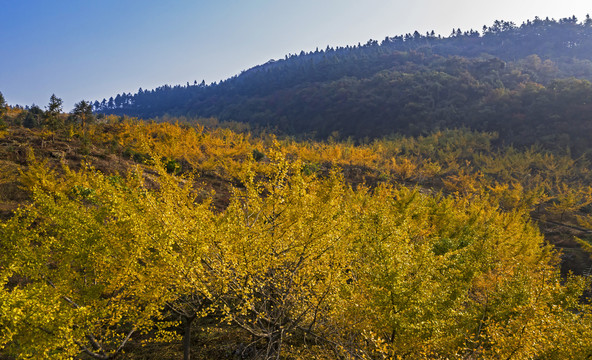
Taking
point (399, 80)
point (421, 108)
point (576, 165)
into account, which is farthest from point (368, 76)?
point (576, 165)

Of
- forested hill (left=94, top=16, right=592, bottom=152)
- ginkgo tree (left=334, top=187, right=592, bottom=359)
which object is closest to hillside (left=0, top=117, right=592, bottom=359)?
ginkgo tree (left=334, top=187, right=592, bottom=359)

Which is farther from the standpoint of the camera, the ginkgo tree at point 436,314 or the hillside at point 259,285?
the hillside at point 259,285

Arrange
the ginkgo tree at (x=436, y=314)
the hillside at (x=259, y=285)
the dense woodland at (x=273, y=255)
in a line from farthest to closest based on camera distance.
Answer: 1. the dense woodland at (x=273, y=255)
2. the hillside at (x=259, y=285)
3. the ginkgo tree at (x=436, y=314)

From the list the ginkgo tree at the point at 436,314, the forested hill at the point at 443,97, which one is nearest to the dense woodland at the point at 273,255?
the ginkgo tree at the point at 436,314

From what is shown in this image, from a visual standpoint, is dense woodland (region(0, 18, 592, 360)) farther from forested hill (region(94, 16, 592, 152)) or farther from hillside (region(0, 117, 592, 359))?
forested hill (region(94, 16, 592, 152))

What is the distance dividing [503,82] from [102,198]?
152709mm

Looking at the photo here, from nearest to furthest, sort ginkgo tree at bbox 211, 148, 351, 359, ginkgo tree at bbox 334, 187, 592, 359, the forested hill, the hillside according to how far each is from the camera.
→ ginkgo tree at bbox 334, 187, 592, 359 < the hillside < ginkgo tree at bbox 211, 148, 351, 359 < the forested hill

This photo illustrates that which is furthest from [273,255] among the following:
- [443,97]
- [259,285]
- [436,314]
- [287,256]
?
[443,97]

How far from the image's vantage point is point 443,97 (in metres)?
119

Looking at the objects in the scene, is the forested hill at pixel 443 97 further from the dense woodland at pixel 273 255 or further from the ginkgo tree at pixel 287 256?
the ginkgo tree at pixel 287 256

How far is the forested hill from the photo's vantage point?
285 ft

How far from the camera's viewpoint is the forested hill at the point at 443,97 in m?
86.9

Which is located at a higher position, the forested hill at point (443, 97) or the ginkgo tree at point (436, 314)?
the forested hill at point (443, 97)

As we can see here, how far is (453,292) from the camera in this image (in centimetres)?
1078
